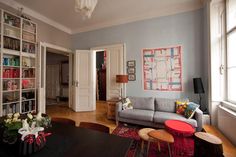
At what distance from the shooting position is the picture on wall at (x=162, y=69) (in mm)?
3340

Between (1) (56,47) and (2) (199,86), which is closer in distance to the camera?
(2) (199,86)

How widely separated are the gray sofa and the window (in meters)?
0.69

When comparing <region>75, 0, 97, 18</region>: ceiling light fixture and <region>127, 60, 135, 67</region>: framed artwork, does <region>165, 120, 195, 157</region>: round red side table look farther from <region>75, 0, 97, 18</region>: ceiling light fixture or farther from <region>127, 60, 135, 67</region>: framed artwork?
<region>75, 0, 97, 18</region>: ceiling light fixture

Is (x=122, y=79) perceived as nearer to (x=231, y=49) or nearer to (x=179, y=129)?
(x=179, y=129)

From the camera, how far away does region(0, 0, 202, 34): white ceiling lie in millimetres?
3123

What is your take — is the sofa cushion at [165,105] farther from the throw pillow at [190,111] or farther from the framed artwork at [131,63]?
the framed artwork at [131,63]

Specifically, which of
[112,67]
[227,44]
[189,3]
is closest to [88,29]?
[112,67]

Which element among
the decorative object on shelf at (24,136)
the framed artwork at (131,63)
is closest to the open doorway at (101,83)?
the framed artwork at (131,63)

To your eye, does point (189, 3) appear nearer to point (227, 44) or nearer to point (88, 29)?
point (227, 44)

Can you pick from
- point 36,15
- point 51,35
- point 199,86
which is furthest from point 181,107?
point 36,15

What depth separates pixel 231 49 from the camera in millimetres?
2332

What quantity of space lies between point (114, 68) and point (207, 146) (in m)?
3.12

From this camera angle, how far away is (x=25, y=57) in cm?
335

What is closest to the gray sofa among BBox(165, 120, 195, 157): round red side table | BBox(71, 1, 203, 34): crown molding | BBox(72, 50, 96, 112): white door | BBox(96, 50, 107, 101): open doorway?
BBox(165, 120, 195, 157): round red side table
